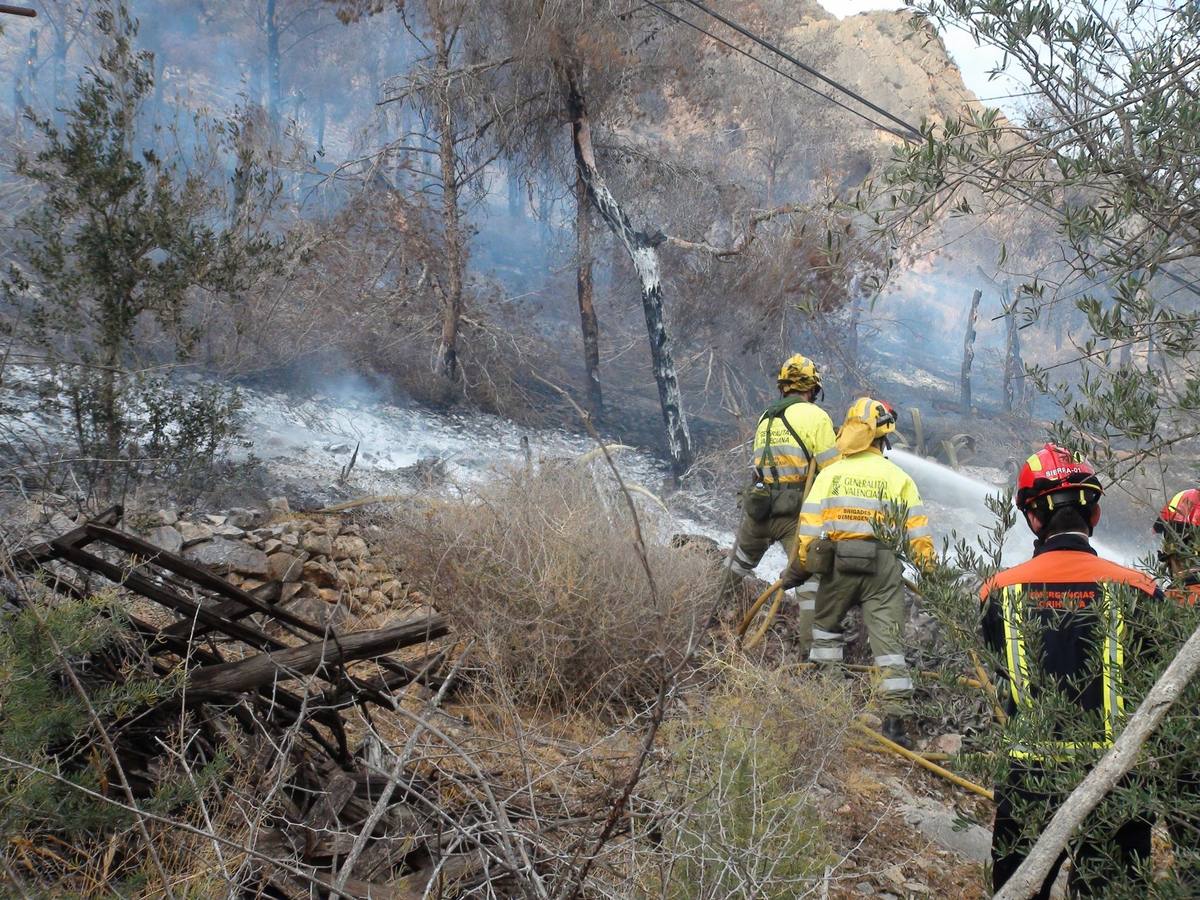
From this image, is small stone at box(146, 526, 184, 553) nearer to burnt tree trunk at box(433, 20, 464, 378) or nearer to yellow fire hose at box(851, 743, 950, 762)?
yellow fire hose at box(851, 743, 950, 762)

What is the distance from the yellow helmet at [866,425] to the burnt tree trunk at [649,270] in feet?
18.2

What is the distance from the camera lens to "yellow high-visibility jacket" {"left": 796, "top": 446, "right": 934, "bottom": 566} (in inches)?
163

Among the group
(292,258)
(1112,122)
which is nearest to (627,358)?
(292,258)

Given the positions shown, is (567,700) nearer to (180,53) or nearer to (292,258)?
(292,258)

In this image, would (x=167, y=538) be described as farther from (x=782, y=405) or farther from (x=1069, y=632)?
(x=1069, y=632)

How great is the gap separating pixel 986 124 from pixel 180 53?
56.1ft

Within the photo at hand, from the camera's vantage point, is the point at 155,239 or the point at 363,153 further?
the point at 363,153

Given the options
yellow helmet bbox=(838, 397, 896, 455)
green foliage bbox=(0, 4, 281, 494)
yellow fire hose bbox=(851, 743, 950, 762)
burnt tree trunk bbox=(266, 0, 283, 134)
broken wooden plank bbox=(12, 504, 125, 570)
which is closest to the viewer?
broken wooden plank bbox=(12, 504, 125, 570)

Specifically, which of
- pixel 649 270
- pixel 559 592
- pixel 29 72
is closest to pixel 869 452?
pixel 559 592

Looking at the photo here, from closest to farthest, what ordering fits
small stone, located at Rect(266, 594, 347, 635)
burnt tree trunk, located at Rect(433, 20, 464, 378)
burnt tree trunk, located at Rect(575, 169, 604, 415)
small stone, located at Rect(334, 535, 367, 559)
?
small stone, located at Rect(266, 594, 347, 635)
small stone, located at Rect(334, 535, 367, 559)
burnt tree trunk, located at Rect(433, 20, 464, 378)
burnt tree trunk, located at Rect(575, 169, 604, 415)

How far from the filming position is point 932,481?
1195cm

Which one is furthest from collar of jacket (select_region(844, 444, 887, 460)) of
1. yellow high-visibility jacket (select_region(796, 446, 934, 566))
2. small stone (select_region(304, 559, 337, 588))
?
small stone (select_region(304, 559, 337, 588))

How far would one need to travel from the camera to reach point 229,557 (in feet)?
16.9

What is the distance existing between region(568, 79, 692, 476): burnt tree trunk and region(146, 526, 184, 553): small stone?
5867mm
